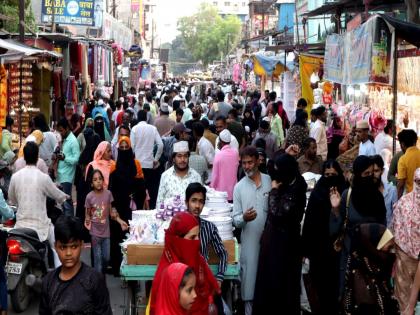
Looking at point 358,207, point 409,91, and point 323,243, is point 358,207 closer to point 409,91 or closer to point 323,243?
point 323,243

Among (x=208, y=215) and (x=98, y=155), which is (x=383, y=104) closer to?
(x=98, y=155)

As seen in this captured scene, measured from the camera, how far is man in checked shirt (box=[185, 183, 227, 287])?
23.1 ft

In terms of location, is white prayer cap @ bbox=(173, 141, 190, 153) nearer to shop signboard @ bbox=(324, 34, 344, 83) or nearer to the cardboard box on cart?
the cardboard box on cart

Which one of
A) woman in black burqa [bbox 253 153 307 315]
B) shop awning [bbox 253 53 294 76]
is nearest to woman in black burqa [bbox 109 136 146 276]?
woman in black burqa [bbox 253 153 307 315]

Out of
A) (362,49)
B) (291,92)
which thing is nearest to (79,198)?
(362,49)

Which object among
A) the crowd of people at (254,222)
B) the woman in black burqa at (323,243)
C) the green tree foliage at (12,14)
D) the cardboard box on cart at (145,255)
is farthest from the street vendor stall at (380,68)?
the green tree foliage at (12,14)

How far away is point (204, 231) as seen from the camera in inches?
278

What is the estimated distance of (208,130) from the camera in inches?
541

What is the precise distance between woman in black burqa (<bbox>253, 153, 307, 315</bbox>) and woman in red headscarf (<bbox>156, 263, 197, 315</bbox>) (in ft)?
8.91

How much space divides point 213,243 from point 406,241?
1460 mm

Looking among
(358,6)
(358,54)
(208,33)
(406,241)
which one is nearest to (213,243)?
(406,241)

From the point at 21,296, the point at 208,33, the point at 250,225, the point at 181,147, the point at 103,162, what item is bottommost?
the point at 21,296

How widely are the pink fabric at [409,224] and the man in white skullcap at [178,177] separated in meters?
2.54

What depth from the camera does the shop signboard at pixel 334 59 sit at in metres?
15.2
